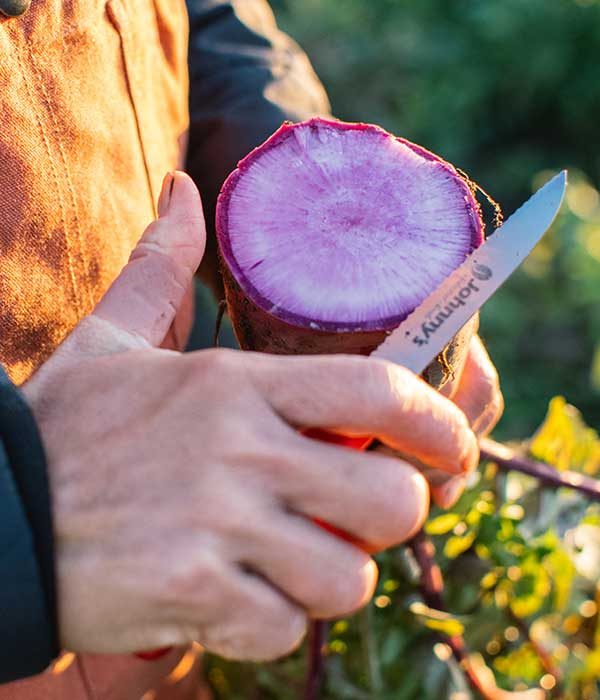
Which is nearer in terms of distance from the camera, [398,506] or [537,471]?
[398,506]

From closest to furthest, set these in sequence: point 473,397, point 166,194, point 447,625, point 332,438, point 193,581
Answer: point 193,581
point 332,438
point 166,194
point 473,397
point 447,625

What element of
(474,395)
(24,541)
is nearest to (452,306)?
(474,395)

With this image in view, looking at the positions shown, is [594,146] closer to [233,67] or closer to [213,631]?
[233,67]

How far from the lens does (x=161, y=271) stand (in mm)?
731

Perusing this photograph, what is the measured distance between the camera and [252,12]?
54.0 inches

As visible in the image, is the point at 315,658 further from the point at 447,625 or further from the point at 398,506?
the point at 398,506

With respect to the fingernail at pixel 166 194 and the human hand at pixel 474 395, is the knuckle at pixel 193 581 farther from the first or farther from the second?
the human hand at pixel 474 395

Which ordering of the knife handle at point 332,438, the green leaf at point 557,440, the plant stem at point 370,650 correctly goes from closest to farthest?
1. the knife handle at point 332,438
2. the plant stem at point 370,650
3. the green leaf at point 557,440

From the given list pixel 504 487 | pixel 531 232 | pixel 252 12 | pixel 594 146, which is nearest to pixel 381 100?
pixel 594 146

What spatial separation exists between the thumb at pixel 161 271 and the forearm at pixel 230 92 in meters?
0.42

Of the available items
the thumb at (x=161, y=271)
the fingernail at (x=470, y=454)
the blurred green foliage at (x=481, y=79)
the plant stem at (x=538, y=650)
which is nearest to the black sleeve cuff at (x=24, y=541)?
the thumb at (x=161, y=271)

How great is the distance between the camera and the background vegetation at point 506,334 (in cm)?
129

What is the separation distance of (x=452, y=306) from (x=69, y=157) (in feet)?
1.43

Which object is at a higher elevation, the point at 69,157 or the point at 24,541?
the point at 69,157
